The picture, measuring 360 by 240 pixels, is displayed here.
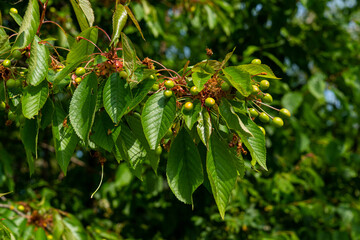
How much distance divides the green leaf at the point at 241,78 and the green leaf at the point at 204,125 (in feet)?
0.47

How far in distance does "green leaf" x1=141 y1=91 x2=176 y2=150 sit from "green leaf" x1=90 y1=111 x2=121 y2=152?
0.14 m

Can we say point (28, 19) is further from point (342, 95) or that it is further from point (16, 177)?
point (342, 95)

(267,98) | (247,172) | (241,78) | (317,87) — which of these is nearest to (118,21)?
(241,78)

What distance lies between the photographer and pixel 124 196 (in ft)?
10.6

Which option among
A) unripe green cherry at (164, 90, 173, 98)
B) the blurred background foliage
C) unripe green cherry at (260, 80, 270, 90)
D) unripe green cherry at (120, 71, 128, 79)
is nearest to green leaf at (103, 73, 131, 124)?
unripe green cherry at (120, 71, 128, 79)

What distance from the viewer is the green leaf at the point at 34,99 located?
1184 mm

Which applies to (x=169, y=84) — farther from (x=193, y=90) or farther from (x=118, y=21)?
(x=118, y=21)

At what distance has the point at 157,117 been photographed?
1.14m

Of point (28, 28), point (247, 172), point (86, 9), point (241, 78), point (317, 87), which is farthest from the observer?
point (317, 87)

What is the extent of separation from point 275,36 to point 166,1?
1.08m

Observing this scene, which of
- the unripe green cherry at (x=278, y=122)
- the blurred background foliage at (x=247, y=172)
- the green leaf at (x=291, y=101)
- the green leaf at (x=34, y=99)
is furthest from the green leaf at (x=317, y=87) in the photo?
the green leaf at (x=34, y=99)

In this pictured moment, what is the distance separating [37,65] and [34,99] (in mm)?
113

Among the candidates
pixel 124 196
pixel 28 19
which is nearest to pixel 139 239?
pixel 124 196

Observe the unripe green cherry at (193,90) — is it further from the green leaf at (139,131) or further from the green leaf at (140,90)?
the green leaf at (139,131)
